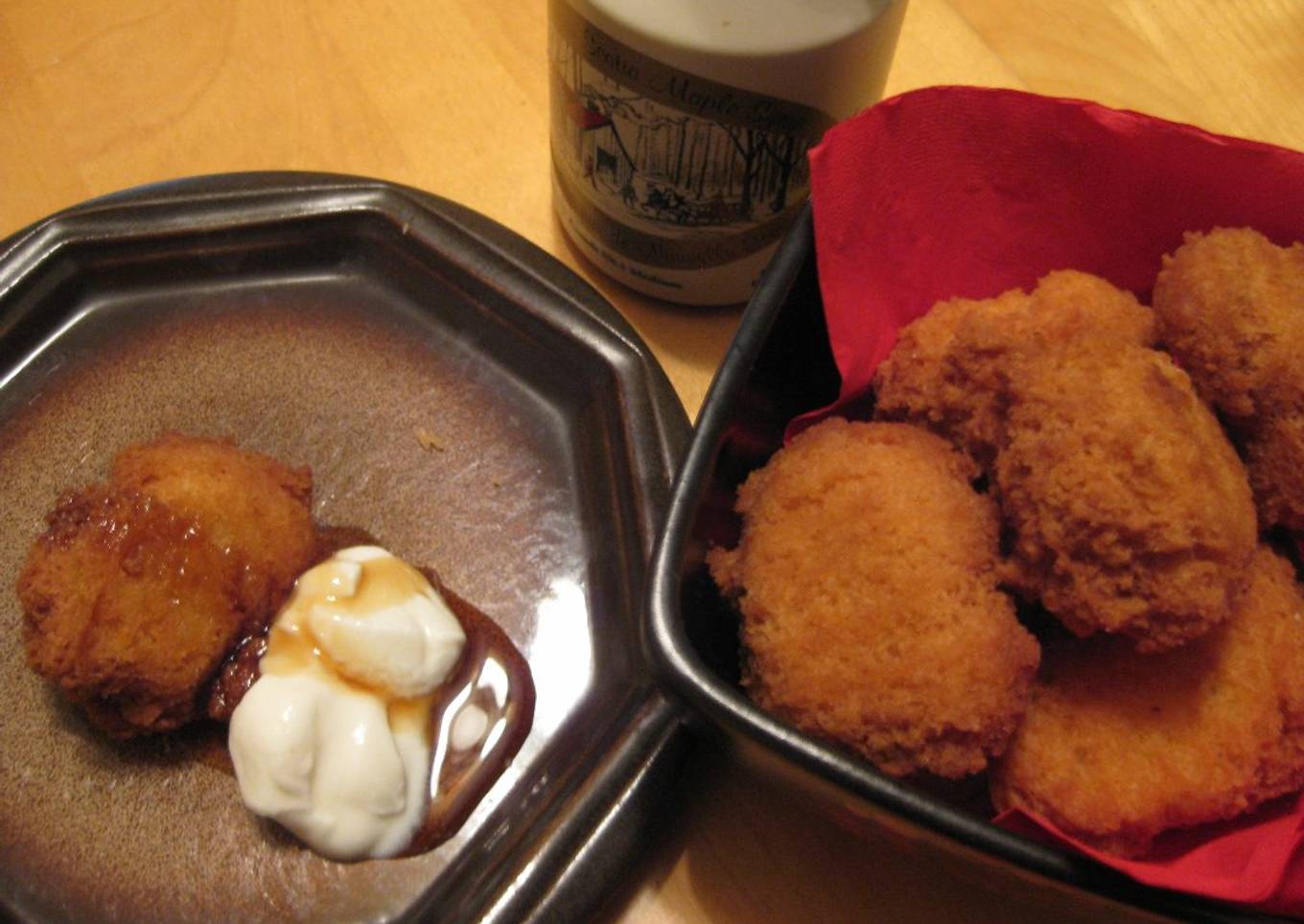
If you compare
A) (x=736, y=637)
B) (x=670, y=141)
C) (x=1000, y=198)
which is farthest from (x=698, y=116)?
(x=736, y=637)

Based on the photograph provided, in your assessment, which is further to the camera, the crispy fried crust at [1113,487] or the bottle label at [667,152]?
the bottle label at [667,152]

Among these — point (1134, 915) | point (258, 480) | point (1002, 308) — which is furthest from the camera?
point (258, 480)

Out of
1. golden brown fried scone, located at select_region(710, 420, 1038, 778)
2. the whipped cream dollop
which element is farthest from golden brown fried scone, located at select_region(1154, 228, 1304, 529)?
the whipped cream dollop

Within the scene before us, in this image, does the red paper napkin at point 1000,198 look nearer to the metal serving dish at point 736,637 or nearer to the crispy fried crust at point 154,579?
the metal serving dish at point 736,637

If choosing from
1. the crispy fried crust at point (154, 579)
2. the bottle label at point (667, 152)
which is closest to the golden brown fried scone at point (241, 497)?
the crispy fried crust at point (154, 579)

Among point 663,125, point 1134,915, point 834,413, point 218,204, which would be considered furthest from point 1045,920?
point 218,204

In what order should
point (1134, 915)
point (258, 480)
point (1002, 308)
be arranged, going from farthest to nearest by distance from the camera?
1. point (258, 480)
2. point (1002, 308)
3. point (1134, 915)

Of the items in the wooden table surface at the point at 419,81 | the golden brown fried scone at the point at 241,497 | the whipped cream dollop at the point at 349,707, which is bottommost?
the whipped cream dollop at the point at 349,707

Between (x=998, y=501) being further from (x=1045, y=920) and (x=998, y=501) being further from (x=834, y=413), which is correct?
(x=1045, y=920)

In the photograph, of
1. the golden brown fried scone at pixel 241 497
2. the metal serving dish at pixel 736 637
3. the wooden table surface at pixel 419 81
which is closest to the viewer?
the metal serving dish at pixel 736 637
